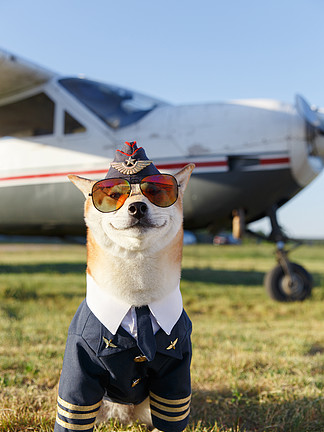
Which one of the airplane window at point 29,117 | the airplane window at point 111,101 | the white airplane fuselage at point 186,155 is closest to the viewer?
the white airplane fuselage at point 186,155

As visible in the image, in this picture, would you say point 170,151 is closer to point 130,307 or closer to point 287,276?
point 287,276

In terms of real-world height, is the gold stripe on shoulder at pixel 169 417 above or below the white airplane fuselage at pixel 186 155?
below

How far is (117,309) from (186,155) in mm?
3150

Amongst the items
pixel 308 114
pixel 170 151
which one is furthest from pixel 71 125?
pixel 308 114

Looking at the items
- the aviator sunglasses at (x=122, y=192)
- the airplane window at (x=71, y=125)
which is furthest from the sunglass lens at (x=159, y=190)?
the airplane window at (x=71, y=125)

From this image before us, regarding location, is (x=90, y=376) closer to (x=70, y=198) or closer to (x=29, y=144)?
(x=70, y=198)

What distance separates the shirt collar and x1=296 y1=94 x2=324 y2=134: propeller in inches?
143

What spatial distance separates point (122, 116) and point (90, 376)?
12.4ft

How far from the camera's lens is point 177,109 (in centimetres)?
453

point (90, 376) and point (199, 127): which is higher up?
point (199, 127)

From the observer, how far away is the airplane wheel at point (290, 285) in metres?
4.92

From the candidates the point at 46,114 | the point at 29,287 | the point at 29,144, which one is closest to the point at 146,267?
the point at 29,144

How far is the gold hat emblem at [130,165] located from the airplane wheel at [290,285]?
160 inches

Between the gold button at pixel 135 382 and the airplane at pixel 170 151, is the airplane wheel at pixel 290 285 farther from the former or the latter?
the gold button at pixel 135 382
